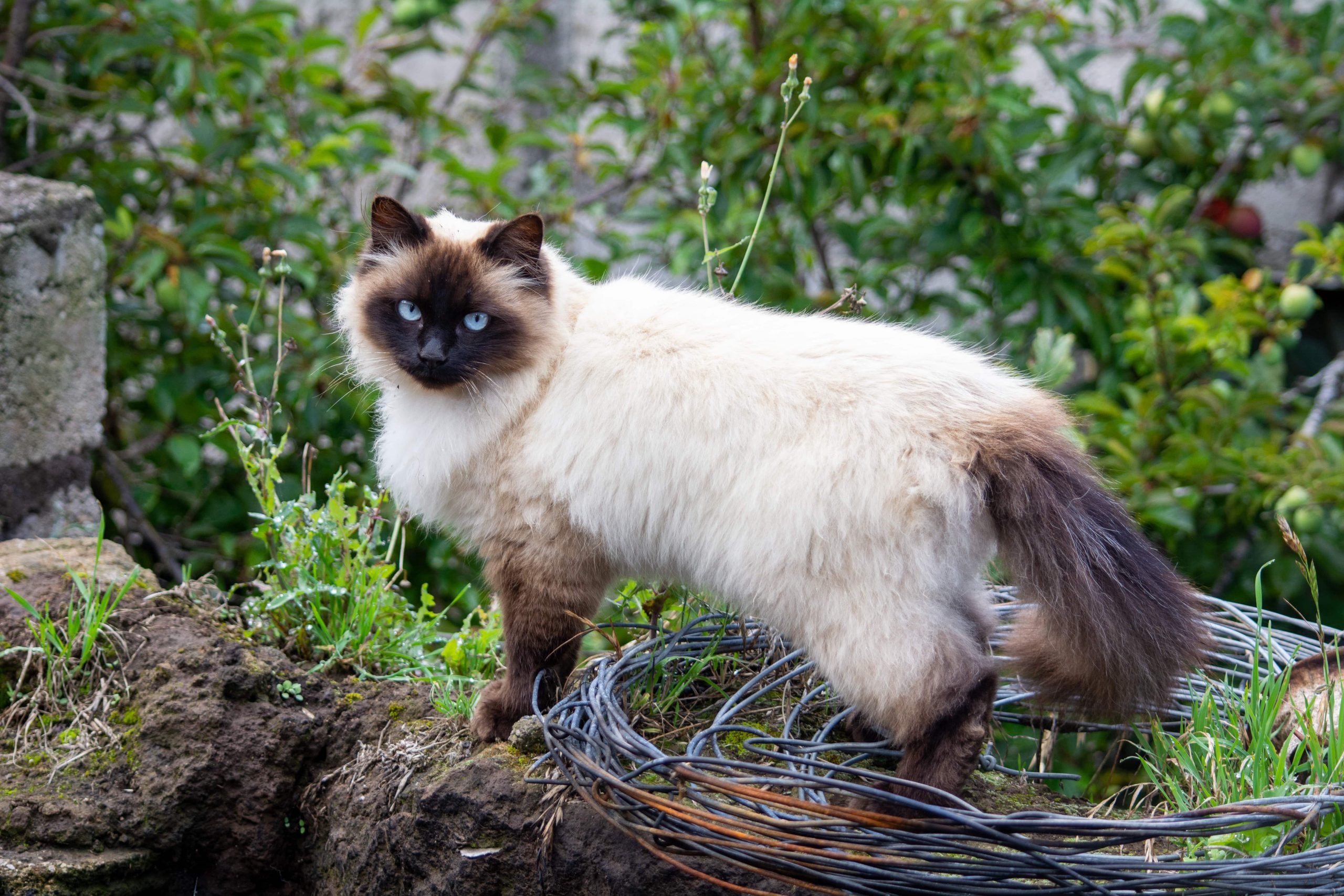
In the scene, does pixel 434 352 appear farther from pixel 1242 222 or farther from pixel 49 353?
pixel 1242 222

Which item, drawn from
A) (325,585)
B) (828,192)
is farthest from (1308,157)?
(325,585)

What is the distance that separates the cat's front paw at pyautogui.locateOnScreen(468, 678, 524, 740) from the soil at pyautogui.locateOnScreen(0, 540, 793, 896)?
0.16 ft

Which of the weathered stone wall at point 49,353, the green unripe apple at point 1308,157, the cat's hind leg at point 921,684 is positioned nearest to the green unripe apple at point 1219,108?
the green unripe apple at point 1308,157

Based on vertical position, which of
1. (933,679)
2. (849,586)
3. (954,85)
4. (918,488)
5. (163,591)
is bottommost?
(163,591)

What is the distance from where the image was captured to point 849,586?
1.96 meters

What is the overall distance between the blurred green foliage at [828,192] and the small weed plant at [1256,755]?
1358 millimetres

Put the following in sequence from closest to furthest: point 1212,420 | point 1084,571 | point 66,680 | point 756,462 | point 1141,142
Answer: point 1084,571 → point 756,462 → point 66,680 → point 1212,420 → point 1141,142

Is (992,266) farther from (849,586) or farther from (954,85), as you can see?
(849,586)

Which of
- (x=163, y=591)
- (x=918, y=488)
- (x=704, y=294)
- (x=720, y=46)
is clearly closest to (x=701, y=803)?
(x=918, y=488)

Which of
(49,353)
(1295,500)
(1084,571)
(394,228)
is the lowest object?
(49,353)

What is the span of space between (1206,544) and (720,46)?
2.70 meters

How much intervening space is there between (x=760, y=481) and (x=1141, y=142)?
3162mm

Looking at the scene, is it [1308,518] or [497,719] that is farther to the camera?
[1308,518]

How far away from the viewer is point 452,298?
2369 millimetres
